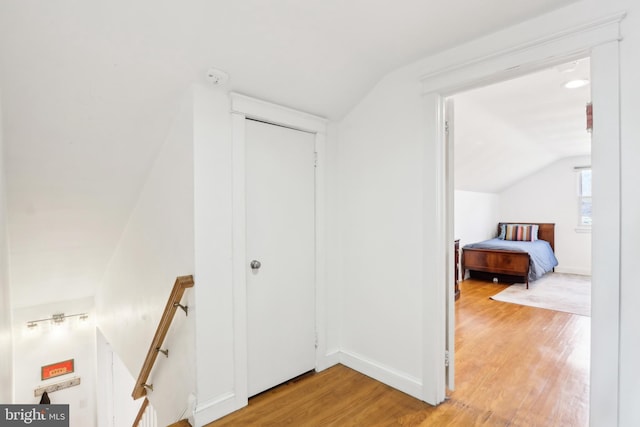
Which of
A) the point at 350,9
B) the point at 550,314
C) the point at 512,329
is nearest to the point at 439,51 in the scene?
the point at 350,9

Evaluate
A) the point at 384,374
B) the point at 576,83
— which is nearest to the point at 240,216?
the point at 384,374

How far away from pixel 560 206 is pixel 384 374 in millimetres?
6546

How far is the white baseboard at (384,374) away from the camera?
2.13 m

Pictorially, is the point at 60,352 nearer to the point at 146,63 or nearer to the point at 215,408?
the point at 215,408

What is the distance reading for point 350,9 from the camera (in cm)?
169

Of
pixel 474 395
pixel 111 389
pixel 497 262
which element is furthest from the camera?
pixel 497 262

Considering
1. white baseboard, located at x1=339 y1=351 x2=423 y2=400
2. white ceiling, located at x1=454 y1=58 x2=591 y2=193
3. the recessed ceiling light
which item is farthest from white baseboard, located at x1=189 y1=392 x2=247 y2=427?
the recessed ceiling light

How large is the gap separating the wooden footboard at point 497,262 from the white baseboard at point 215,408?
16.3ft

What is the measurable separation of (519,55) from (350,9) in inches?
Result: 37.5

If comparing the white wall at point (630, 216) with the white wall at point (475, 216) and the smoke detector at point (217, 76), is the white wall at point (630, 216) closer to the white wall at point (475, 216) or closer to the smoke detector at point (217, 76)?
the smoke detector at point (217, 76)

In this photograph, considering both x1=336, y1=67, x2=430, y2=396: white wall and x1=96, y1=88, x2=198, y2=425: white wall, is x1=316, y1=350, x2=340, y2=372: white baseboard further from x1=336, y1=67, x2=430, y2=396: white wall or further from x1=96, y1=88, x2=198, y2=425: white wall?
x1=96, y1=88, x2=198, y2=425: white wall

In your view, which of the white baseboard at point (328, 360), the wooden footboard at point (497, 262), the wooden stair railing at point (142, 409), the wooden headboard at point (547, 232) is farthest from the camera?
the wooden headboard at point (547, 232)

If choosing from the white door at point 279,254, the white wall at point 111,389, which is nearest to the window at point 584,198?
the white door at point 279,254

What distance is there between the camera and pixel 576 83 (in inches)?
111
